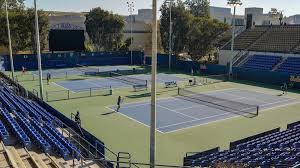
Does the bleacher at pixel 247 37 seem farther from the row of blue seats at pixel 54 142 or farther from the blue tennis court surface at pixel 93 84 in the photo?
the row of blue seats at pixel 54 142

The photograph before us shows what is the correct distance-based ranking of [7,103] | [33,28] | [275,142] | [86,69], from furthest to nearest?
1. [33,28]
2. [86,69]
3. [7,103]
4. [275,142]

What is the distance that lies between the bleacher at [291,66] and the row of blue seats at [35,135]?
3990 centimetres

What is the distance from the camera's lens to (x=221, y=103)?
34.3m

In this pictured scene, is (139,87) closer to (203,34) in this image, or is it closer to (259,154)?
(259,154)

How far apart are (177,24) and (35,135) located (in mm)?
51820

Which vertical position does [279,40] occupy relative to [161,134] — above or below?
above

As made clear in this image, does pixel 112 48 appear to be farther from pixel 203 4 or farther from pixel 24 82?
pixel 203 4

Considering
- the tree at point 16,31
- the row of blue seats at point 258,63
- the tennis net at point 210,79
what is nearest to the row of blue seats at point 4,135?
the tennis net at point 210,79

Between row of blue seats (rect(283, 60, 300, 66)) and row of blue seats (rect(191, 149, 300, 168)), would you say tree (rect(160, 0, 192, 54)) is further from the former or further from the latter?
row of blue seats (rect(191, 149, 300, 168))

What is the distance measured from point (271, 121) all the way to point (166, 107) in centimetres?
983

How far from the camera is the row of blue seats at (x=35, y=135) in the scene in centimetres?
1727

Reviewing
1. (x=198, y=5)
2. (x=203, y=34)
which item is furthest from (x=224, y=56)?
(x=198, y=5)

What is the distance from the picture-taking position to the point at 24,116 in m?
23.5

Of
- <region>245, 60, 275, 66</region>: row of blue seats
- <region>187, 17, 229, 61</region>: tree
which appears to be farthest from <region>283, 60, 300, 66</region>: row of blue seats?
<region>187, 17, 229, 61</region>: tree
